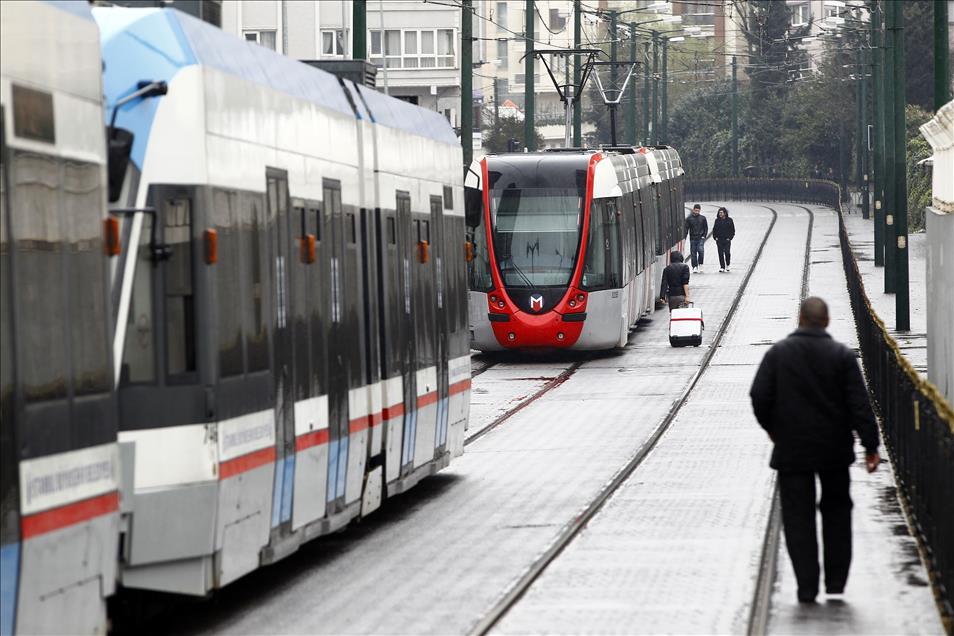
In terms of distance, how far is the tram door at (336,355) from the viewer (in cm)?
1270

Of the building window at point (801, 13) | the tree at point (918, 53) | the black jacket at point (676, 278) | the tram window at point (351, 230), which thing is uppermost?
the building window at point (801, 13)

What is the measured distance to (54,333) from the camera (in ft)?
27.1

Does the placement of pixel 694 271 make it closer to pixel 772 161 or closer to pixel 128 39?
pixel 128 39

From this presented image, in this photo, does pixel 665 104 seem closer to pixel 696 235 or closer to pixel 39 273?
pixel 696 235

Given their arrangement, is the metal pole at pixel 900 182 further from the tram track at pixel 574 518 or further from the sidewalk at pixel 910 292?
the tram track at pixel 574 518

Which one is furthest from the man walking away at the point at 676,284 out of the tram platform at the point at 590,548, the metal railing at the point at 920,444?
the metal railing at the point at 920,444

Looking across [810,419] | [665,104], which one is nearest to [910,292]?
[810,419]

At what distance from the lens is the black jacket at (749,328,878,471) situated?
1113cm

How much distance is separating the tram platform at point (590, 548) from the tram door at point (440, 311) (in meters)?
0.63

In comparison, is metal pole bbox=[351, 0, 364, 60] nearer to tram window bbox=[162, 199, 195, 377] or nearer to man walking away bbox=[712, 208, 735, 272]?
tram window bbox=[162, 199, 195, 377]

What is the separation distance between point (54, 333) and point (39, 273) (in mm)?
260

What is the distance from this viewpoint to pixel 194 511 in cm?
1001

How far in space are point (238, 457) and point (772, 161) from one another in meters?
107

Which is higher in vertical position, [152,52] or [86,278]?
[152,52]
